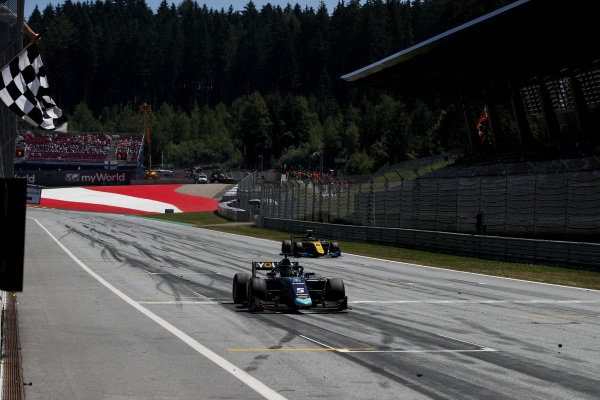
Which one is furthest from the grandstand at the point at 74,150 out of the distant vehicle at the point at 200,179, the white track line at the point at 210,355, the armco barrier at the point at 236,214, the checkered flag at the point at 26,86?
the checkered flag at the point at 26,86

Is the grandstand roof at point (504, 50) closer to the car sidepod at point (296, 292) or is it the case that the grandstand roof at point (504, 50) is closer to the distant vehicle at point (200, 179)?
the car sidepod at point (296, 292)

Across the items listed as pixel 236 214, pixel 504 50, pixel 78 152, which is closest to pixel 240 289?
pixel 504 50

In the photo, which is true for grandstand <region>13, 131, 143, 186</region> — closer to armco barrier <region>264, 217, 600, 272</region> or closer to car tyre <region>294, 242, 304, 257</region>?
armco barrier <region>264, 217, 600, 272</region>

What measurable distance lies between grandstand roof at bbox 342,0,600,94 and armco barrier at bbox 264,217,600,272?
10620 millimetres

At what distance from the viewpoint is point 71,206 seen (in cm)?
7344

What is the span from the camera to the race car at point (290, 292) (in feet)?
42.0

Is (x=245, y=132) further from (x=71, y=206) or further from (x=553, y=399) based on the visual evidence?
(x=553, y=399)

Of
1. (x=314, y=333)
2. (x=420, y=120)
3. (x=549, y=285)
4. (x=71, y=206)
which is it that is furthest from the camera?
(x=420, y=120)

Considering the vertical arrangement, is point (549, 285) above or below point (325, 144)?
below

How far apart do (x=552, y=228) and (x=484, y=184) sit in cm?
424

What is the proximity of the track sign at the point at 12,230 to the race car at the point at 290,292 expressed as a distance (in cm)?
590

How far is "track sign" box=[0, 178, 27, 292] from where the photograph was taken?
293 inches

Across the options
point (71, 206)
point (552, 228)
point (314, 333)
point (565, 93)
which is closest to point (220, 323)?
point (314, 333)

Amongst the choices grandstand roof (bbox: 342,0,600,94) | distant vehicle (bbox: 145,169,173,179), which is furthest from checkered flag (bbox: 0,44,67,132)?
distant vehicle (bbox: 145,169,173,179)
